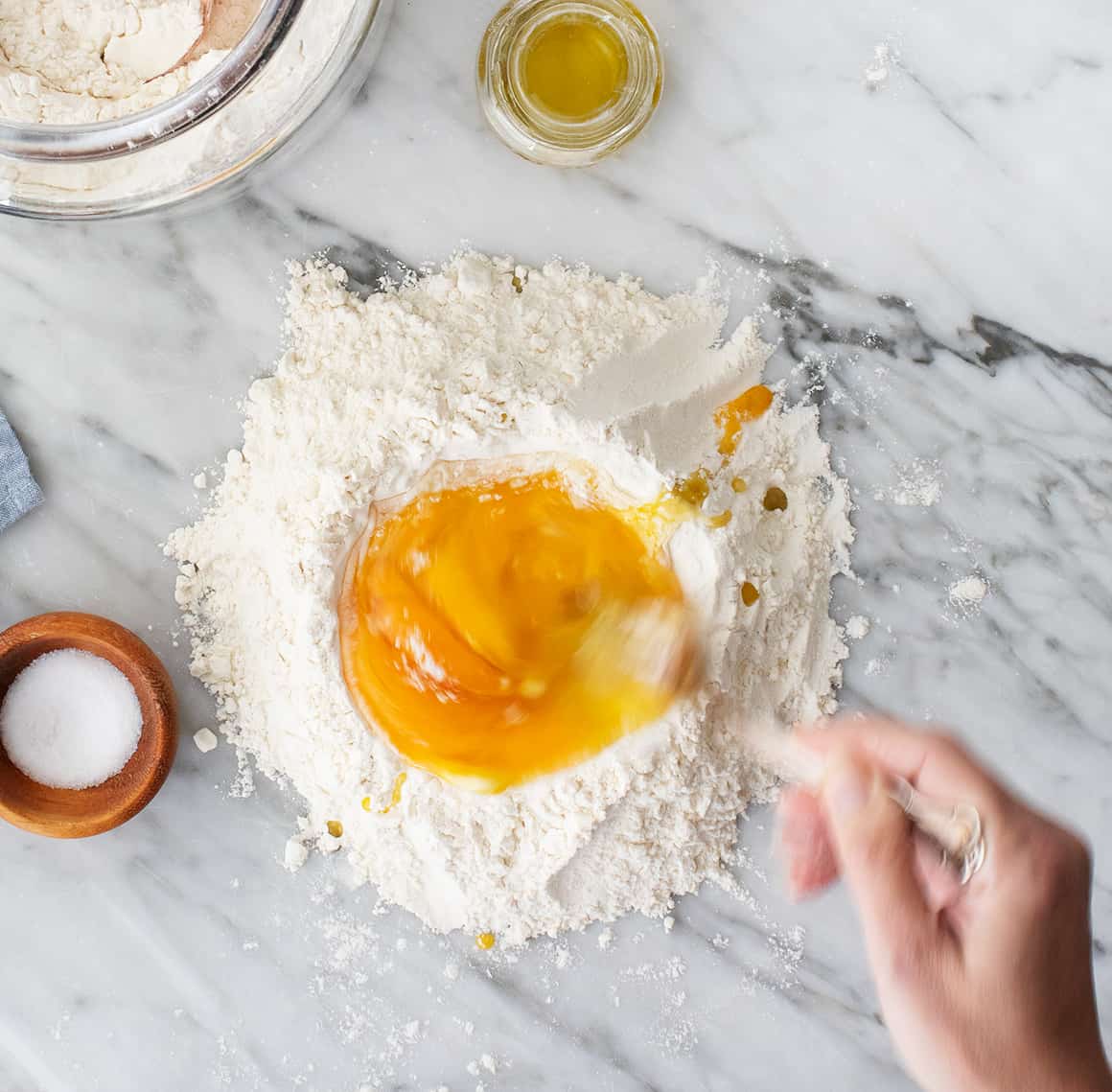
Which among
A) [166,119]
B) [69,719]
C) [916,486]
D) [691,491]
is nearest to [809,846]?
[691,491]

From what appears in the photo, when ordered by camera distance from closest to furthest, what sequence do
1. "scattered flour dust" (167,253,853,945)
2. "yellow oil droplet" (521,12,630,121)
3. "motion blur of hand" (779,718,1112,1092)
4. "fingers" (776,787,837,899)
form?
"motion blur of hand" (779,718,1112,1092), "fingers" (776,787,837,899), "scattered flour dust" (167,253,853,945), "yellow oil droplet" (521,12,630,121)

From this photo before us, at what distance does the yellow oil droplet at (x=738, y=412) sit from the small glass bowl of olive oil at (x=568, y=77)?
36 cm

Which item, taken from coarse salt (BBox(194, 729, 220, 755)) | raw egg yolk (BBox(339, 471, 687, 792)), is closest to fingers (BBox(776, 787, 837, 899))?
raw egg yolk (BBox(339, 471, 687, 792))

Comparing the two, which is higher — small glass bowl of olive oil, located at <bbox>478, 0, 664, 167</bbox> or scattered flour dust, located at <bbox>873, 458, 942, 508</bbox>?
small glass bowl of olive oil, located at <bbox>478, 0, 664, 167</bbox>

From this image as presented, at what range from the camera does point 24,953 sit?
4.81 ft

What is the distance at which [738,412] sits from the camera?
4.53ft

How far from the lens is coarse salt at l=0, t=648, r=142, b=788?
134cm

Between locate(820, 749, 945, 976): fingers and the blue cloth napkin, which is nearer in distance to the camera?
locate(820, 749, 945, 976): fingers

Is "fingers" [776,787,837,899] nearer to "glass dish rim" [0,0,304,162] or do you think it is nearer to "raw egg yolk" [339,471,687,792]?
"raw egg yolk" [339,471,687,792]

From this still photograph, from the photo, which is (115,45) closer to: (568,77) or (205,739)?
(568,77)

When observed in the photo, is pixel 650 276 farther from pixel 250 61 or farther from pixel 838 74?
pixel 250 61

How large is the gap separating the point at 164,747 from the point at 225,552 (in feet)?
0.84

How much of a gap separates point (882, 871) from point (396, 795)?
1.96 ft

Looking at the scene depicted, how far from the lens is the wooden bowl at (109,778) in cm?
132
